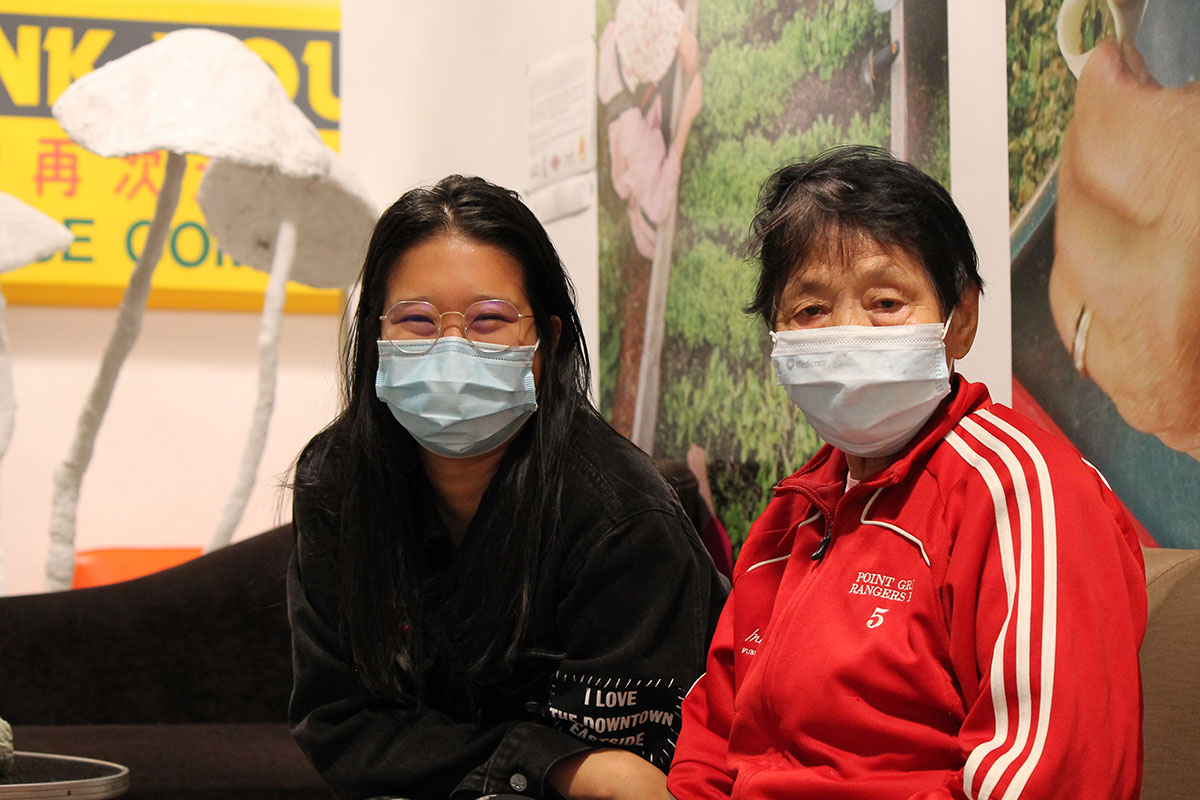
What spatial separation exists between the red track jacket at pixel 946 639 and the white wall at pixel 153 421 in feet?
10.0

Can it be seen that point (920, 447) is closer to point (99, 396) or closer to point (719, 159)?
point (719, 159)

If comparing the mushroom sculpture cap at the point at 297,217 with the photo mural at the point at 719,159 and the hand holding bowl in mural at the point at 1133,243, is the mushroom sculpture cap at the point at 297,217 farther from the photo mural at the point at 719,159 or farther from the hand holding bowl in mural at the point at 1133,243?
the hand holding bowl in mural at the point at 1133,243

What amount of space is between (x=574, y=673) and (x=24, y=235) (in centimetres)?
226

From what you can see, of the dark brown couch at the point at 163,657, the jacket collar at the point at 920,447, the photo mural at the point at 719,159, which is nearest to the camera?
the jacket collar at the point at 920,447

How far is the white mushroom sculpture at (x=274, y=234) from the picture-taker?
3217mm

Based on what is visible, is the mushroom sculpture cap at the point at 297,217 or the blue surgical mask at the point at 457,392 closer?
the blue surgical mask at the point at 457,392

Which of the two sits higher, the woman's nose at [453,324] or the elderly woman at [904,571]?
the woman's nose at [453,324]

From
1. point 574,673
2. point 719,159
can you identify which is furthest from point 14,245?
point 574,673

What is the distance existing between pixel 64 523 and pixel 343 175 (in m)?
1.13

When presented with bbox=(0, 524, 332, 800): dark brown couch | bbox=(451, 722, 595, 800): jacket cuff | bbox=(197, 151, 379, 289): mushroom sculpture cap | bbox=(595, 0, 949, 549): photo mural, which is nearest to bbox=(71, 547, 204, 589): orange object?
bbox=(197, 151, 379, 289): mushroom sculpture cap

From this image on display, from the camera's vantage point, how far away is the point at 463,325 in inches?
64.2

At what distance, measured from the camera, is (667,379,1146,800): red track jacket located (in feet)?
3.16

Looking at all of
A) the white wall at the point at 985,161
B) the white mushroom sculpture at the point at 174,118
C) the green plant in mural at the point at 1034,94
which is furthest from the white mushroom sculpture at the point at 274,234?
the green plant in mural at the point at 1034,94

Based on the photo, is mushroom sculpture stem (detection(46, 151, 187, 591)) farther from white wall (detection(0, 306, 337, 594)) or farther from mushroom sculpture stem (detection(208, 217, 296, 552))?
white wall (detection(0, 306, 337, 594))
